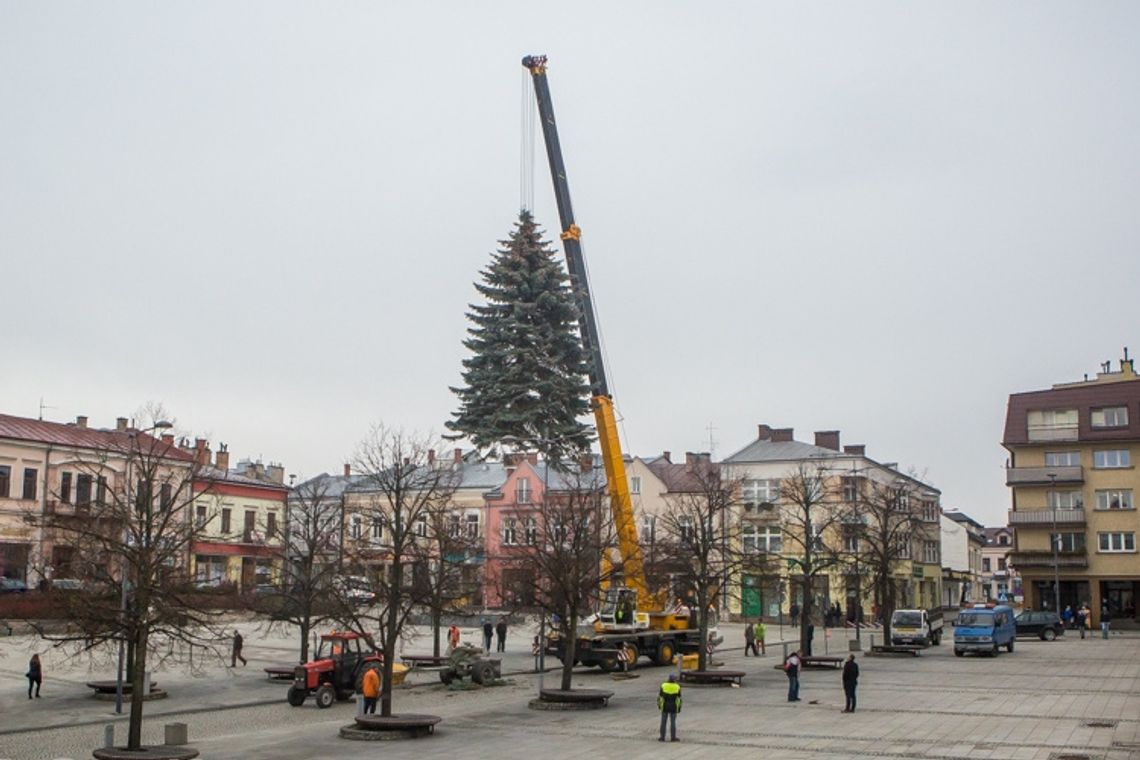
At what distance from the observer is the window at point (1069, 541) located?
77.2 meters

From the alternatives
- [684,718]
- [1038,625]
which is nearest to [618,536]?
[684,718]

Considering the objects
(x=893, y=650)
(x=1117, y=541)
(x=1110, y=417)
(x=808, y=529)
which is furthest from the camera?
(x=1110, y=417)

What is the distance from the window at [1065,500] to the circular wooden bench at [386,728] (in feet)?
201

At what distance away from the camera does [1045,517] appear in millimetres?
78062

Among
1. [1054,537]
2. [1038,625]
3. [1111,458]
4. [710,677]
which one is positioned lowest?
[710,677]

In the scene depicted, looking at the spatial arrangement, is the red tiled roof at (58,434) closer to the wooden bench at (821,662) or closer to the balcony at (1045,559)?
the wooden bench at (821,662)

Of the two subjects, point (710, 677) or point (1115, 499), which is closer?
point (710, 677)

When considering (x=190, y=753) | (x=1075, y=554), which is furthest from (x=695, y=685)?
(x=1075, y=554)

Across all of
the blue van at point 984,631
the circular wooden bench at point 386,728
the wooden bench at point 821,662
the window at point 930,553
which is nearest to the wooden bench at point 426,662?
the wooden bench at point 821,662

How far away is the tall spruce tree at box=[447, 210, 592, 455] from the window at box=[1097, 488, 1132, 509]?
40.1 metres

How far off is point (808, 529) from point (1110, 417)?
1506 inches

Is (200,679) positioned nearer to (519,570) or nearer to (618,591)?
(519,570)

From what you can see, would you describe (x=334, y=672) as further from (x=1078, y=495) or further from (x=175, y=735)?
(x=1078, y=495)

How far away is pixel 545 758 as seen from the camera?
2430 cm
